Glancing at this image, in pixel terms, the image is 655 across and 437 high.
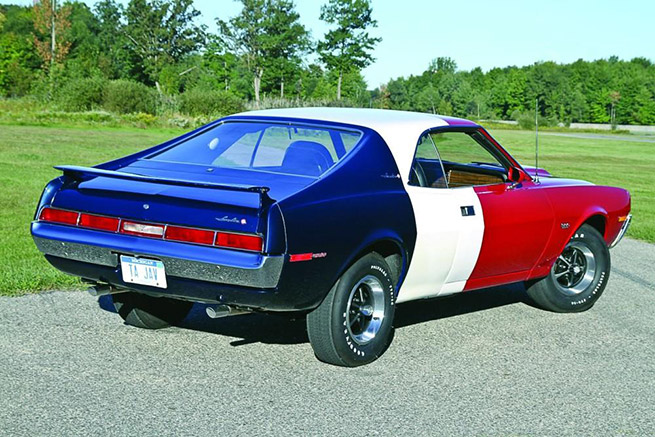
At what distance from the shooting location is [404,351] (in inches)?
241

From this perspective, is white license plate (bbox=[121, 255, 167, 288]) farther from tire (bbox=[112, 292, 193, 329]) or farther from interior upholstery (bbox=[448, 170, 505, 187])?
interior upholstery (bbox=[448, 170, 505, 187])

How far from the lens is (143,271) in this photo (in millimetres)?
5207

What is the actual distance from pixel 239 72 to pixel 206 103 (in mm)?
66321

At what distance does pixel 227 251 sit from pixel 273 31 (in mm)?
96129

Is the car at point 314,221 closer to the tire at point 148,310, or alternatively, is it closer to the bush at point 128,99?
the tire at point 148,310

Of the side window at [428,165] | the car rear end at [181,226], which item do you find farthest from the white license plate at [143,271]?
the side window at [428,165]

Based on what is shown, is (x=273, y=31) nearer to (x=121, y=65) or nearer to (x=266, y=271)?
(x=121, y=65)

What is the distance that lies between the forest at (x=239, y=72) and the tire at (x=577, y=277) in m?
43.4

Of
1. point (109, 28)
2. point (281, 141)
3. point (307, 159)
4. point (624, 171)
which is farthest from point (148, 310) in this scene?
point (109, 28)

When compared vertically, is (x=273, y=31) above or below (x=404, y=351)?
above

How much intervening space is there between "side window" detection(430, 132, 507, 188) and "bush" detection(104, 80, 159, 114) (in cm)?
4416

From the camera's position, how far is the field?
8508 millimetres

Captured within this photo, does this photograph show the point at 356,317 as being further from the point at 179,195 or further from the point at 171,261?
the point at 179,195

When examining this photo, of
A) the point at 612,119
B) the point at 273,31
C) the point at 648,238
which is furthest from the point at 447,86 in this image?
the point at 648,238
